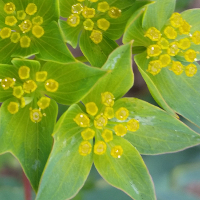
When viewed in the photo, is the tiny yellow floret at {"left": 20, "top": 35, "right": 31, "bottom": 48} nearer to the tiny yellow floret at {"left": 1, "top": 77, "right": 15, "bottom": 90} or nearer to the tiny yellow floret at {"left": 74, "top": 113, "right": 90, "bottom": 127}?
the tiny yellow floret at {"left": 1, "top": 77, "right": 15, "bottom": 90}

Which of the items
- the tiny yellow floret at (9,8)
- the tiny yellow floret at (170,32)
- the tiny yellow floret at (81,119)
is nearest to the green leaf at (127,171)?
the tiny yellow floret at (81,119)

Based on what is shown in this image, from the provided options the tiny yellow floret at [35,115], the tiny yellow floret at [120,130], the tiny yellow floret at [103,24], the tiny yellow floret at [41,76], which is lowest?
the tiny yellow floret at [120,130]

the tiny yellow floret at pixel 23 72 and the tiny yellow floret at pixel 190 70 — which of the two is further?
the tiny yellow floret at pixel 190 70

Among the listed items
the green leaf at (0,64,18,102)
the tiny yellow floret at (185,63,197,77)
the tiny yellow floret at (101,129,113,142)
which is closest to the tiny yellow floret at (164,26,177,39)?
the tiny yellow floret at (185,63,197,77)

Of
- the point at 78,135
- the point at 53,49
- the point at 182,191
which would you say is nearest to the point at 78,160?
the point at 78,135

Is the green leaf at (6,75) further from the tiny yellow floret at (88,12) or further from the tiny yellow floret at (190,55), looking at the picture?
the tiny yellow floret at (190,55)

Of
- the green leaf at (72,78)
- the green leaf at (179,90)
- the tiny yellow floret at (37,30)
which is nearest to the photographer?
the green leaf at (72,78)
